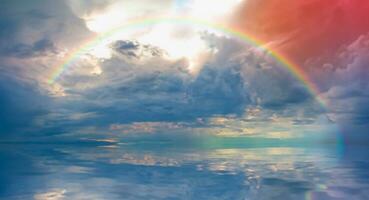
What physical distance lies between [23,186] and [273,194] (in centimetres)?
3526

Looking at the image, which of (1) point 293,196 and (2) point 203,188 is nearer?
(1) point 293,196

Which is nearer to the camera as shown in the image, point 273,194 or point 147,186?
point 273,194

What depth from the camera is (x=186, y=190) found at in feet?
172

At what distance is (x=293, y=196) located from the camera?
48062 millimetres

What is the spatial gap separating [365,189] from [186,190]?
23559 mm

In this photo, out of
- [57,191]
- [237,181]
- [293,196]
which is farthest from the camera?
[237,181]

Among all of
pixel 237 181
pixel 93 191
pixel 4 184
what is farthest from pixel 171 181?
pixel 4 184

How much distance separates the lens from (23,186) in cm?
5769

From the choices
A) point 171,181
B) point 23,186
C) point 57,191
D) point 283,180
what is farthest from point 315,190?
point 23,186

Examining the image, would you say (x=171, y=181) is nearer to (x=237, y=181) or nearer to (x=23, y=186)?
(x=237, y=181)

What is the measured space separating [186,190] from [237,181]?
39.4 ft

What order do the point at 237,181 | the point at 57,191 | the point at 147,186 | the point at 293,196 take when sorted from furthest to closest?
1. the point at 237,181
2. the point at 147,186
3. the point at 57,191
4. the point at 293,196

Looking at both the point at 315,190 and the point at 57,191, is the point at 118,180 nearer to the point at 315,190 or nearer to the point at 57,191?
the point at 57,191

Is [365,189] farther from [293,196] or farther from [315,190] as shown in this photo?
[293,196]
